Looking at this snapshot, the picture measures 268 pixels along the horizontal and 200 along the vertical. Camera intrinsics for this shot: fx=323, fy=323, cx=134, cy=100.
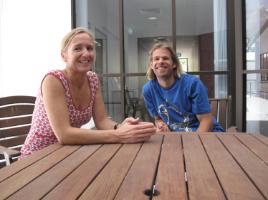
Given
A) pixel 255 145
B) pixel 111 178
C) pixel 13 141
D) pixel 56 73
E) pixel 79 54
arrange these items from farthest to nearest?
A: pixel 13 141
pixel 79 54
pixel 56 73
pixel 255 145
pixel 111 178

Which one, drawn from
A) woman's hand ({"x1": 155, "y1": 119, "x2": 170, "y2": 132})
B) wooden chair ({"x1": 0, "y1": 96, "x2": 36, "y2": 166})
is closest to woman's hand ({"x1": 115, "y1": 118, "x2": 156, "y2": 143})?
woman's hand ({"x1": 155, "y1": 119, "x2": 170, "y2": 132})

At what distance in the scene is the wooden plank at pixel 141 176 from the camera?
2.53 feet

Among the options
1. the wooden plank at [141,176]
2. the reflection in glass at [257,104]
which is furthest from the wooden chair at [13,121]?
the reflection in glass at [257,104]

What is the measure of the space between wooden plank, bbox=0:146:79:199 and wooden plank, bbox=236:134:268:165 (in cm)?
73

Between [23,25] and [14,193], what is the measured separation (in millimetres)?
3327

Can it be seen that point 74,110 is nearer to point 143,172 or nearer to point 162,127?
point 162,127

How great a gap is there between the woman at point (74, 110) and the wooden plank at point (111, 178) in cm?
22

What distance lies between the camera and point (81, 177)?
917 mm

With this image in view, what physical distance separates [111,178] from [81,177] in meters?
0.09

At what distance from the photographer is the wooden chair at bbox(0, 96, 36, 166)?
2229 millimetres

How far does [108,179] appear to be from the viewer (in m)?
0.89

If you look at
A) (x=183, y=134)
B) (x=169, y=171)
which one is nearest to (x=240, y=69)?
(x=183, y=134)

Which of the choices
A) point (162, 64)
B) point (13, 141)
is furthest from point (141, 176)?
point (13, 141)

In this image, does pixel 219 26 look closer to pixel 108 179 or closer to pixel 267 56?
pixel 267 56
